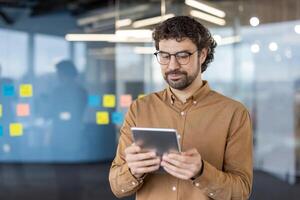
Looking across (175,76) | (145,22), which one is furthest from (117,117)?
(175,76)

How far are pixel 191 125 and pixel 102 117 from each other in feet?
12.0

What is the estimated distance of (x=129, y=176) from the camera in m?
1.70

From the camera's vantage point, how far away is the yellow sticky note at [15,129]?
199 inches

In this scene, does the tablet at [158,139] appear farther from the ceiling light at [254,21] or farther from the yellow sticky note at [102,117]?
the ceiling light at [254,21]

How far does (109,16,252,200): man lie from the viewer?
1.74 m

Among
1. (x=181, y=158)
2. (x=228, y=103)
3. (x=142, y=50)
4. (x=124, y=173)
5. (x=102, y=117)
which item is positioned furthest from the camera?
(x=142, y=50)

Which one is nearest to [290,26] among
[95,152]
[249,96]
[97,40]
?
[249,96]

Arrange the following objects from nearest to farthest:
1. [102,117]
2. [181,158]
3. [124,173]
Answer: [181,158], [124,173], [102,117]

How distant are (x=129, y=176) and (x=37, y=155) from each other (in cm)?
375

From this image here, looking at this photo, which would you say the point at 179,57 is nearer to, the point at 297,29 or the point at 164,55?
the point at 164,55

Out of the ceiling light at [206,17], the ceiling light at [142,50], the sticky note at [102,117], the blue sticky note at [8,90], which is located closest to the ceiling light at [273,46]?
the ceiling light at [206,17]

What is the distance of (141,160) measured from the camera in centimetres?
158

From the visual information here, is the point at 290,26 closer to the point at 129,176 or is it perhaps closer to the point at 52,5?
the point at 52,5

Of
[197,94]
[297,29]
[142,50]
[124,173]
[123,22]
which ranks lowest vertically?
[124,173]
